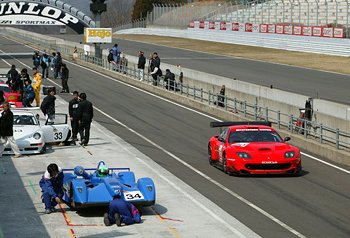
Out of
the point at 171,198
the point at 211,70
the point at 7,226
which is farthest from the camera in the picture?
the point at 211,70

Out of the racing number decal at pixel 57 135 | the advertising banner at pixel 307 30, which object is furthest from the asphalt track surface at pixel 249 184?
the advertising banner at pixel 307 30

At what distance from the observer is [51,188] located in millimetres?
15750

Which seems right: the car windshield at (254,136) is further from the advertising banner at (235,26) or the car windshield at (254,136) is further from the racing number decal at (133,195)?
the advertising banner at (235,26)

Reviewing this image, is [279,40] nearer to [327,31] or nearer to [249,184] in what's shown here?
[327,31]

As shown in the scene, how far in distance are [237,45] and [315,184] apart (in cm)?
7818

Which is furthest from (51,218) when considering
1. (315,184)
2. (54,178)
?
(315,184)

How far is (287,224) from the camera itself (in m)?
15.3

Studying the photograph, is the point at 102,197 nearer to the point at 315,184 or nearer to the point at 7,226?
the point at 7,226

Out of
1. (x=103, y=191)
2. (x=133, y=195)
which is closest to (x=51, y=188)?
(x=103, y=191)

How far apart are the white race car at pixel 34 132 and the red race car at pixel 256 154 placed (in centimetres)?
518

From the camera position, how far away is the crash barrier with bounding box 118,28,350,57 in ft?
240

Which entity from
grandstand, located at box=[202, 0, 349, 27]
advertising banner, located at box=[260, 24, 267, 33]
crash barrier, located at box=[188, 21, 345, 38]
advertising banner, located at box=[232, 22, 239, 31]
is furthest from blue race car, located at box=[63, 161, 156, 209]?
advertising banner, located at box=[232, 22, 239, 31]

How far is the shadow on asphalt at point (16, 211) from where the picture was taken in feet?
46.5

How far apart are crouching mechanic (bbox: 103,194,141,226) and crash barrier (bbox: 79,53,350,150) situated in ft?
34.2
